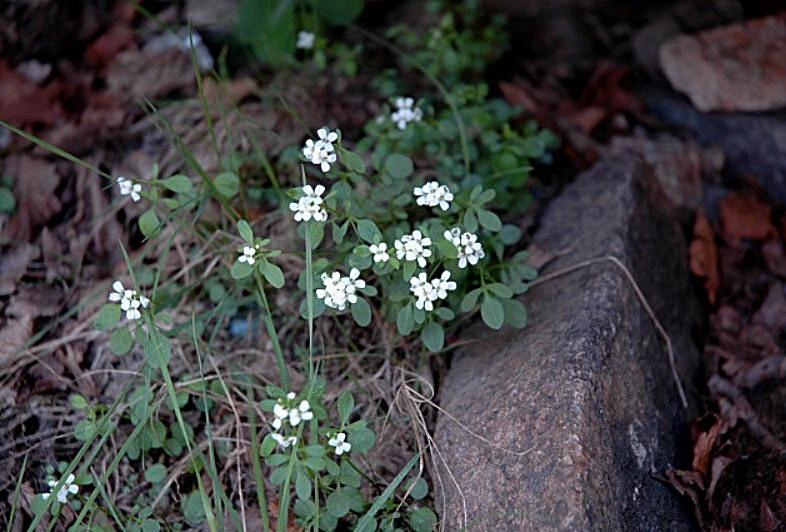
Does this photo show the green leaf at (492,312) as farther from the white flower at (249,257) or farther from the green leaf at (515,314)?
the white flower at (249,257)

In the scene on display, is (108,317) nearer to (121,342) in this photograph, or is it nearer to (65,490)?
(121,342)

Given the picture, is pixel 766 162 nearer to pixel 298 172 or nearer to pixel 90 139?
pixel 298 172

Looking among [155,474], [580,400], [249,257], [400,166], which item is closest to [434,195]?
[400,166]

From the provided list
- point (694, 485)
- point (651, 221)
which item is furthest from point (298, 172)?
point (694, 485)

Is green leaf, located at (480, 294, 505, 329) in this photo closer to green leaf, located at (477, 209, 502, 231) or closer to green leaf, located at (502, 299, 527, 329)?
green leaf, located at (502, 299, 527, 329)

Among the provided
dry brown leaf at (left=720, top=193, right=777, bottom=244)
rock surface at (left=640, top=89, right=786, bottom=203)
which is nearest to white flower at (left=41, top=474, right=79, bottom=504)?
dry brown leaf at (left=720, top=193, right=777, bottom=244)

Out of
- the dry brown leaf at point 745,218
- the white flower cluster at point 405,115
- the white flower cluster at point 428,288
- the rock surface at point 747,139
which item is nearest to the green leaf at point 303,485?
the white flower cluster at point 428,288
